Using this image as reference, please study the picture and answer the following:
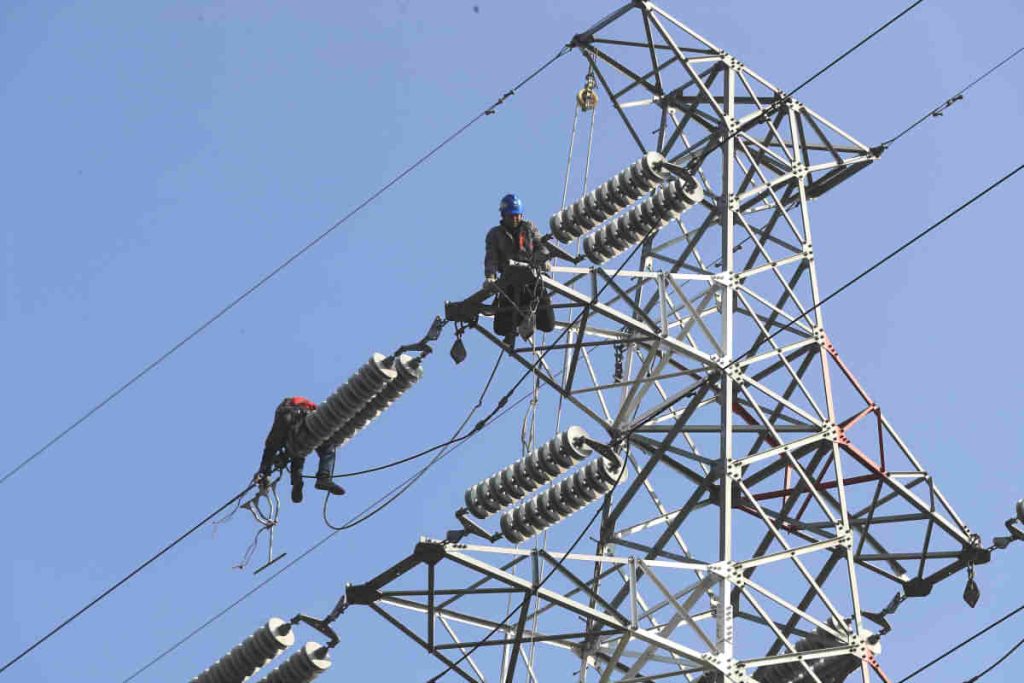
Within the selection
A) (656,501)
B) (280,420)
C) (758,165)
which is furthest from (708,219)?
(280,420)

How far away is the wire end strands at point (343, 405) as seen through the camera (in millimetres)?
30984

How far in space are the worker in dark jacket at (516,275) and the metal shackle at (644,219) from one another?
275 centimetres

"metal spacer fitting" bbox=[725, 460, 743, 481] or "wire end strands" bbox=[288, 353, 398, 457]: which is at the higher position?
"wire end strands" bbox=[288, 353, 398, 457]

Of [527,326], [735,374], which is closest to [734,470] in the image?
[735,374]

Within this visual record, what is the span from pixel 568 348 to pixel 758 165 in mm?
4285

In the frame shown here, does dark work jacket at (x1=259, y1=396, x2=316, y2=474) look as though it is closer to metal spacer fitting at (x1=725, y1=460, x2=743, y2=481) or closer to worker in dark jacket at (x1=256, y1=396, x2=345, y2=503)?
worker in dark jacket at (x1=256, y1=396, x2=345, y2=503)

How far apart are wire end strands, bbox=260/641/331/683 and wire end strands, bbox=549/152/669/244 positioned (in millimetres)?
7154

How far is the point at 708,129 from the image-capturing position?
35656 mm

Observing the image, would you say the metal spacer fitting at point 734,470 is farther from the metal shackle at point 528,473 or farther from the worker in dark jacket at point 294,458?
the worker in dark jacket at point 294,458

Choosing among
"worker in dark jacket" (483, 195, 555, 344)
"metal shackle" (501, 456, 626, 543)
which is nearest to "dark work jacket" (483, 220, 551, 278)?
"worker in dark jacket" (483, 195, 555, 344)

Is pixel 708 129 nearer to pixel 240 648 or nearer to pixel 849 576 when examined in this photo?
pixel 849 576

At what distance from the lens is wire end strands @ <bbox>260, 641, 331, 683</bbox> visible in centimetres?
3061

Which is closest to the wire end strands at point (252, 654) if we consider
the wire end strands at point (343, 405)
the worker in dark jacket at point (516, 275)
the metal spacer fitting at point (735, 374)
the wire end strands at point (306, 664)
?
the wire end strands at point (306, 664)

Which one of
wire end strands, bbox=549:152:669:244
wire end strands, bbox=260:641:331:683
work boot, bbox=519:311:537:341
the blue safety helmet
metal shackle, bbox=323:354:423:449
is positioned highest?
wire end strands, bbox=549:152:669:244
